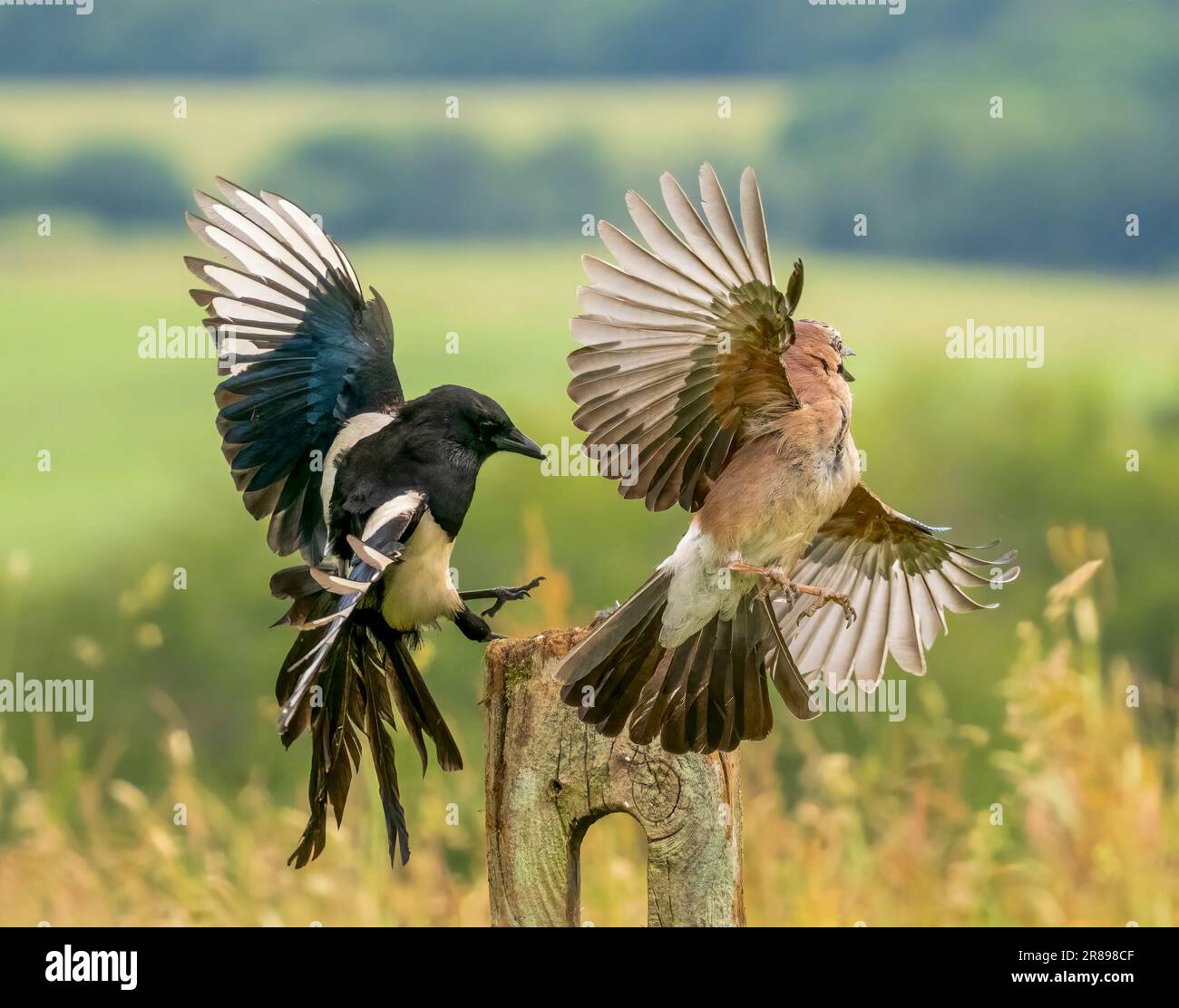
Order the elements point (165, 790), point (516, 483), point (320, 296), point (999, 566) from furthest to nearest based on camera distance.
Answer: point (516, 483) → point (165, 790) → point (320, 296) → point (999, 566)

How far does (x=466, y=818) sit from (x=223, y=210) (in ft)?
6.66

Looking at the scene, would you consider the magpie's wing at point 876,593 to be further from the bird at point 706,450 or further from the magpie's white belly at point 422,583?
the magpie's white belly at point 422,583

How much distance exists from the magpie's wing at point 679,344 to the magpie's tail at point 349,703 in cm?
78

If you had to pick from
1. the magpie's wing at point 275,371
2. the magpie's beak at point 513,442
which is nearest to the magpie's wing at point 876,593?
the magpie's beak at point 513,442

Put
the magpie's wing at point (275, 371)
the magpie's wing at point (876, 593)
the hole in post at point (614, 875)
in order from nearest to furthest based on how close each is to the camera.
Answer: the magpie's wing at point (876, 593), the magpie's wing at point (275, 371), the hole in post at point (614, 875)

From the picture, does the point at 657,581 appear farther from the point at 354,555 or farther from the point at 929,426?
the point at 929,426

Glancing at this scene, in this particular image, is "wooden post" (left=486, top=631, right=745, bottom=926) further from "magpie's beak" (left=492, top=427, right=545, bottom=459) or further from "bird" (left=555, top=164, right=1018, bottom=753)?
"magpie's beak" (left=492, top=427, right=545, bottom=459)

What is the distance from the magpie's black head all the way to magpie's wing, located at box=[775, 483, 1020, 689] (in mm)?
847

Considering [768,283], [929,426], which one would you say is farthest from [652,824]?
[929,426]

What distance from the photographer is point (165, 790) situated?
5250 mm

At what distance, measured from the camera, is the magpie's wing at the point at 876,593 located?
4.13 metres

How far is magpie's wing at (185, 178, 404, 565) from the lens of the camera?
168 inches

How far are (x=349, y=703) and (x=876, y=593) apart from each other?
1417 mm

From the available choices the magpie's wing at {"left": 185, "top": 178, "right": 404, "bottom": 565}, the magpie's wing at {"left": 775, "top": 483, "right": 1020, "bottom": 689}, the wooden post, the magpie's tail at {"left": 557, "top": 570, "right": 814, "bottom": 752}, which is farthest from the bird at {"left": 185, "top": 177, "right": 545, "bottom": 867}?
the magpie's wing at {"left": 775, "top": 483, "right": 1020, "bottom": 689}
